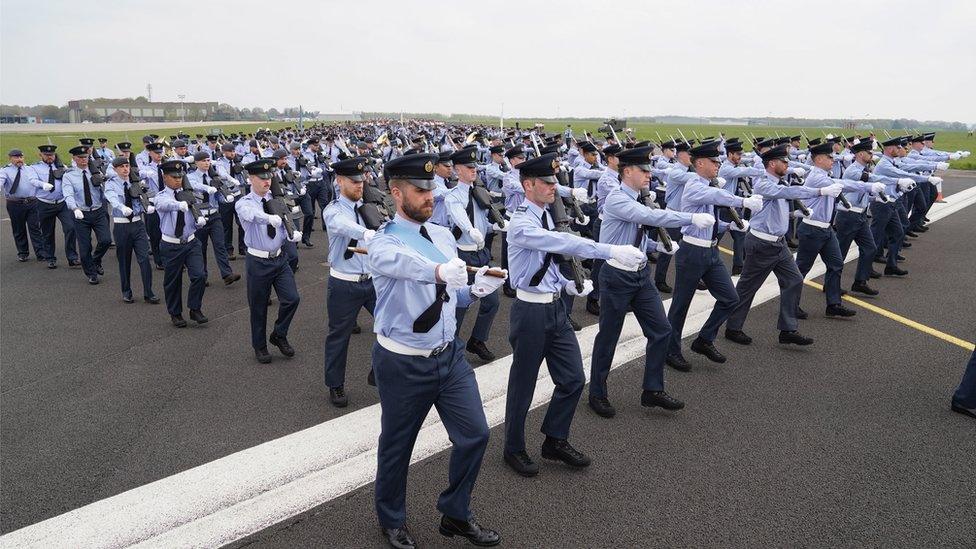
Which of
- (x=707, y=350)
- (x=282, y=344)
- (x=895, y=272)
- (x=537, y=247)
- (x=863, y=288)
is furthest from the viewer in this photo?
(x=895, y=272)

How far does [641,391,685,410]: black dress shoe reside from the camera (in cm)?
569

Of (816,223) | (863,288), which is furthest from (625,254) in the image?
(863,288)

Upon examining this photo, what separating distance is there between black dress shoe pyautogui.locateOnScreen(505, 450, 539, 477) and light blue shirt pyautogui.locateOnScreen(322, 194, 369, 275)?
2.44 m

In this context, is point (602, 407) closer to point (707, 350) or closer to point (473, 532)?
point (707, 350)

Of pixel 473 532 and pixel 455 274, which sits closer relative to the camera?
pixel 455 274

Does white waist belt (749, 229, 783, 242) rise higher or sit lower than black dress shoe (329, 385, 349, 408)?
higher

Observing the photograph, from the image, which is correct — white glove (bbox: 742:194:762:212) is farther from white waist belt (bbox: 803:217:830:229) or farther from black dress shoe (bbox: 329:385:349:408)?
black dress shoe (bbox: 329:385:349:408)

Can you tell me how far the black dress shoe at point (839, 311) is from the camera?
8.59 m

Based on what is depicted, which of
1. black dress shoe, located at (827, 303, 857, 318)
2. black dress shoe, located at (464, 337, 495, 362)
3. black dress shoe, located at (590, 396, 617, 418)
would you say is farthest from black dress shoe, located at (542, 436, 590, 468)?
black dress shoe, located at (827, 303, 857, 318)

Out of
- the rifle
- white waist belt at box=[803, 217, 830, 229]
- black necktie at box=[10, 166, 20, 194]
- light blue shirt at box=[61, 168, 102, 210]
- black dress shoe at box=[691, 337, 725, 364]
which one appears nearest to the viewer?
the rifle

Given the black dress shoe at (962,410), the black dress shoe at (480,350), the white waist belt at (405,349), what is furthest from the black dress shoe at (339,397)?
the black dress shoe at (962,410)

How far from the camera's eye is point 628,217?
17.5 feet

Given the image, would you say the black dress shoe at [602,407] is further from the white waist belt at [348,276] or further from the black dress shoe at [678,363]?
the white waist belt at [348,276]

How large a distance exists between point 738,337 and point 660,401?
2.50 m
